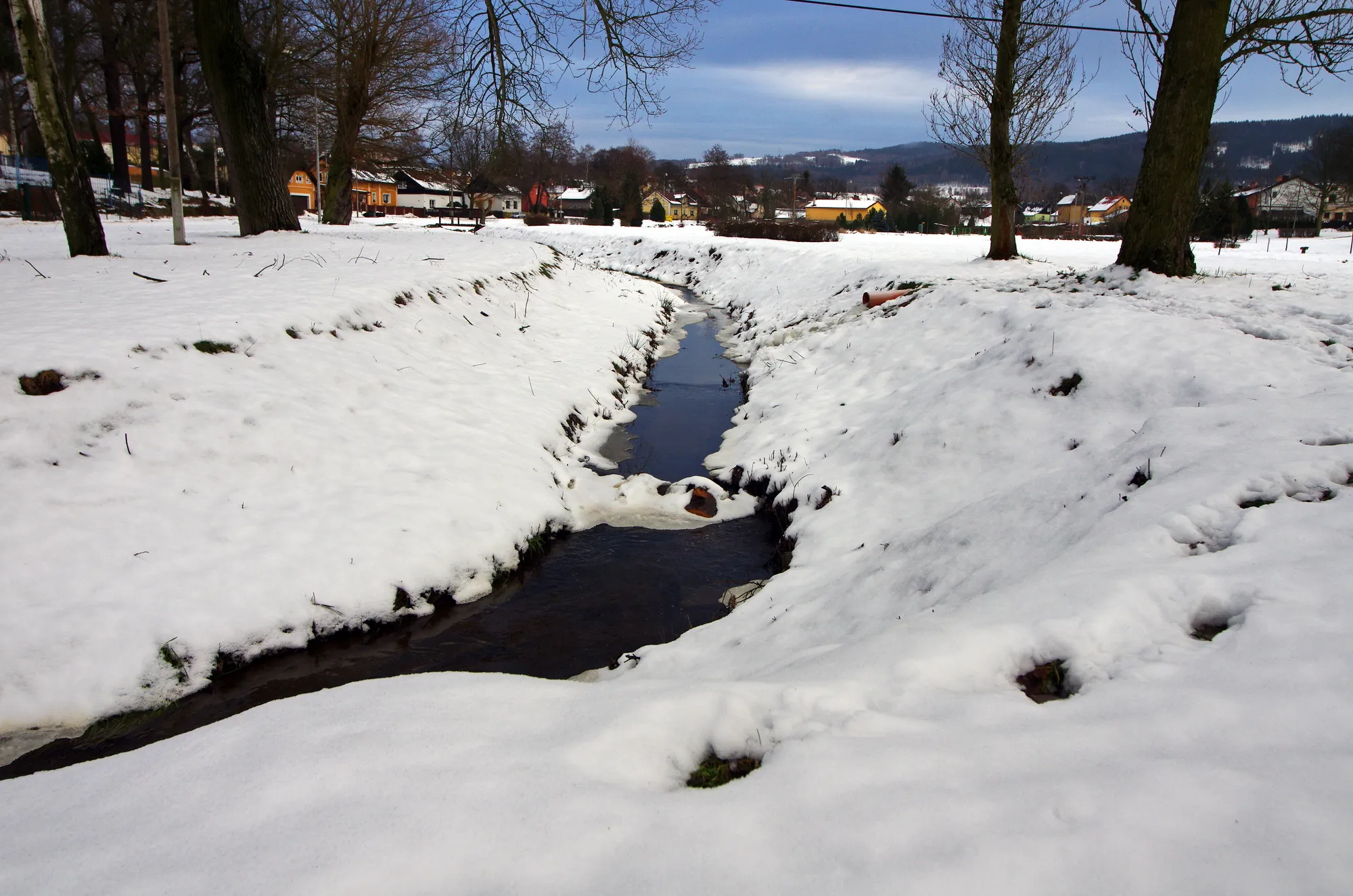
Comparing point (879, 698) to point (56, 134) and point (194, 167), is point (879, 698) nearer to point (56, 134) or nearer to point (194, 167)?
point (56, 134)

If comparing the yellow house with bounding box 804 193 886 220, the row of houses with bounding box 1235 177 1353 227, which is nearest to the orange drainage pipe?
the row of houses with bounding box 1235 177 1353 227

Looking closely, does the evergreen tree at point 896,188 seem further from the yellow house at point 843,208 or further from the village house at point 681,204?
the village house at point 681,204

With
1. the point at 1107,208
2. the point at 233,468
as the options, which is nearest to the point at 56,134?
the point at 233,468

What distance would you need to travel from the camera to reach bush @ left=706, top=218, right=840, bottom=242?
102 ft

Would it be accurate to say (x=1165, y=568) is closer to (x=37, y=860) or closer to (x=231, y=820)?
(x=231, y=820)

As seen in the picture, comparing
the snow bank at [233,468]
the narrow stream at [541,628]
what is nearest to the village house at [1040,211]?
the snow bank at [233,468]

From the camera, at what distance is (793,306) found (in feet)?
50.4

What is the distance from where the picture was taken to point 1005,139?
15156 millimetres

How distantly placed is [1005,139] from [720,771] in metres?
16.3

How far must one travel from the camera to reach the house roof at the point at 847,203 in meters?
107

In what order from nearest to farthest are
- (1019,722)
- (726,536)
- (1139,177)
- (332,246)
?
(1019,722) < (726,536) < (1139,177) < (332,246)

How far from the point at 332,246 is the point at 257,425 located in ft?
28.7

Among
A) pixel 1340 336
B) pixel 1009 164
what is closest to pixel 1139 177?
pixel 1340 336

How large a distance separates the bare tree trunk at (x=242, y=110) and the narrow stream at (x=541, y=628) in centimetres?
1201
